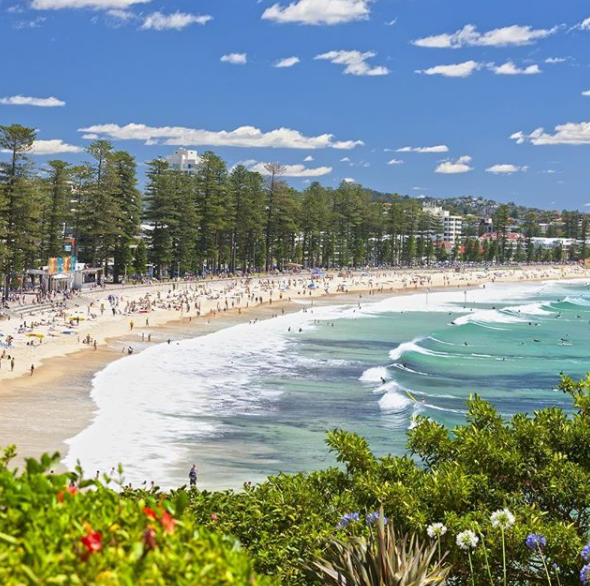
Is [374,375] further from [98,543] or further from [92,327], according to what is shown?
[98,543]

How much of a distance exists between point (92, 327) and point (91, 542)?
1797 inches

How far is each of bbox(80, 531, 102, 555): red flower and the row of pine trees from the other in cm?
4741

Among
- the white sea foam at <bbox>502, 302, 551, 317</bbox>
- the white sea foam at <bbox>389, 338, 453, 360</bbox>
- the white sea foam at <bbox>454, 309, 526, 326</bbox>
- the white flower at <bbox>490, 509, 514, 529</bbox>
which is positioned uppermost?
the white flower at <bbox>490, 509, 514, 529</bbox>

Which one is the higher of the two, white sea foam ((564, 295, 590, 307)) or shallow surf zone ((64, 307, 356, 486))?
white sea foam ((564, 295, 590, 307))

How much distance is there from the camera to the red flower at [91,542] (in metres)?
3.41

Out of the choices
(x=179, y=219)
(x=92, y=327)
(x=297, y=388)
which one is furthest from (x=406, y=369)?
(x=179, y=219)

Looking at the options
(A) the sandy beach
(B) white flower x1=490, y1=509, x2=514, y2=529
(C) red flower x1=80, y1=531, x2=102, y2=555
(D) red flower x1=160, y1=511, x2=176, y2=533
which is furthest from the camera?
(A) the sandy beach

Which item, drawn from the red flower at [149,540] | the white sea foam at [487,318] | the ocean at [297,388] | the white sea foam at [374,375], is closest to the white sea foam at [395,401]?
the ocean at [297,388]

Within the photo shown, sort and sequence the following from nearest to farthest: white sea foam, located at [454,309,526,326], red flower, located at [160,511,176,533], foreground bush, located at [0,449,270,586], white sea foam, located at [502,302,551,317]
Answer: foreground bush, located at [0,449,270,586]
red flower, located at [160,511,176,533]
white sea foam, located at [454,309,526,326]
white sea foam, located at [502,302,551,317]

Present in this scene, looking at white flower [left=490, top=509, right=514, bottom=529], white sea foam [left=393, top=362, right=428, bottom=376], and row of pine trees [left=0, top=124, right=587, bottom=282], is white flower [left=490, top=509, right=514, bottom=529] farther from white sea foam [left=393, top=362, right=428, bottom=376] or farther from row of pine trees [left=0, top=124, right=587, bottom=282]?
row of pine trees [left=0, top=124, right=587, bottom=282]

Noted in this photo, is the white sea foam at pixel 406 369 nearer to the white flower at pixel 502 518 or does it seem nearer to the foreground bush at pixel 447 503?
the foreground bush at pixel 447 503

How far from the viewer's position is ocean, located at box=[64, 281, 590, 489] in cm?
2258

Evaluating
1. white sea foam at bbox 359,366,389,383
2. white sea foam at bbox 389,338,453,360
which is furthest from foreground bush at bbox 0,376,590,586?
white sea foam at bbox 389,338,453,360

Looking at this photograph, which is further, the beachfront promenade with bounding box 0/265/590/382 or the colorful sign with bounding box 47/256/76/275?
the colorful sign with bounding box 47/256/76/275
